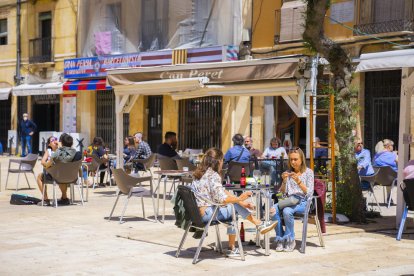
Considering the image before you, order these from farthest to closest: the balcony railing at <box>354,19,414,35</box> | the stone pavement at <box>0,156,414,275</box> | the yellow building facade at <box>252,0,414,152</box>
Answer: the yellow building facade at <box>252,0,414,152</box> → the balcony railing at <box>354,19,414,35</box> → the stone pavement at <box>0,156,414,275</box>

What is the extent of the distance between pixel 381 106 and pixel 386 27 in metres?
2.06

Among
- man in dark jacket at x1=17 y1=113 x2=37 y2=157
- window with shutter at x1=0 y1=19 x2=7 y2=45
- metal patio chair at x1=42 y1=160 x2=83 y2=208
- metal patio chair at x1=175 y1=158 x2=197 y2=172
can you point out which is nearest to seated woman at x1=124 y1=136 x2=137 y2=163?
metal patio chair at x1=175 y1=158 x2=197 y2=172

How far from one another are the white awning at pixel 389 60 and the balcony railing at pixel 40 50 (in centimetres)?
Answer: 2163

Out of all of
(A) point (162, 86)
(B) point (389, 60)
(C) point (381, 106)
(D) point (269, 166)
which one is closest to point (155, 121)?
(C) point (381, 106)

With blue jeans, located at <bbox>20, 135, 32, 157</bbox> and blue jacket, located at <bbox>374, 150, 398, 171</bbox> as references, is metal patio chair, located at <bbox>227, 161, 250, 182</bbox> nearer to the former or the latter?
blue jacket, located at <bbox>374, 150, 398, 171</bbox>

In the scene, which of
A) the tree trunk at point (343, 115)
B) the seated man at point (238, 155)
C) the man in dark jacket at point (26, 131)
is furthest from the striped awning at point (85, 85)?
the tree trunk at point (343, 115)

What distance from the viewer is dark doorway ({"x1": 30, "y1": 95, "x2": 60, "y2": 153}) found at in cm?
3091

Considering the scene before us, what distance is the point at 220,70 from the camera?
43.2ft

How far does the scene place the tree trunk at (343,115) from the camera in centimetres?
1140

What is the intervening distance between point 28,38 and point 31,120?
3370 mm

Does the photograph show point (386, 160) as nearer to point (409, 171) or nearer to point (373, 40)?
point (409, 171)

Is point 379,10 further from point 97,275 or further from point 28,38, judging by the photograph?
point 28,38

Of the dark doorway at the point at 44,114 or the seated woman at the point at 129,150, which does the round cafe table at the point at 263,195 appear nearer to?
the seated woman at the point at 129,150

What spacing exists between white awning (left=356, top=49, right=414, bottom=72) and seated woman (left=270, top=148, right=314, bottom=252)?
1896mm
